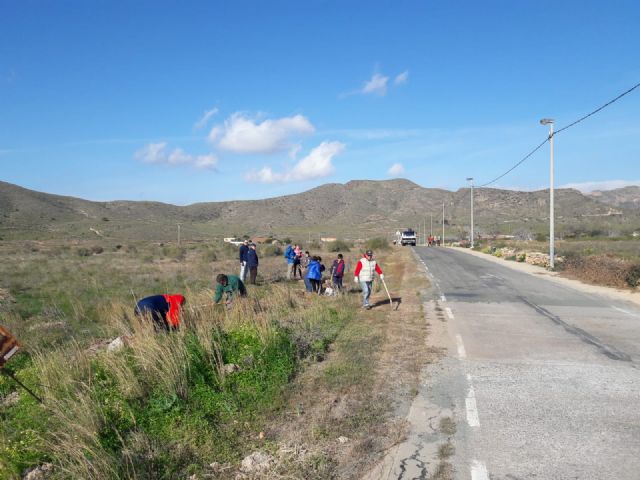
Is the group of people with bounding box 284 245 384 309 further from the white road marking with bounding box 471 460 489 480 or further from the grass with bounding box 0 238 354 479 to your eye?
the white road marking with bounding box 471 460 489 480

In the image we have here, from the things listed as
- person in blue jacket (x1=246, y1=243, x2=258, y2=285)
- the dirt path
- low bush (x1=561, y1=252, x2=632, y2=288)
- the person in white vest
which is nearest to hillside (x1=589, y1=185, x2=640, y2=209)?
low bush (x1=561, y1=252, x2=632, y2=288)

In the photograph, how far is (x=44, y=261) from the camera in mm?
34406

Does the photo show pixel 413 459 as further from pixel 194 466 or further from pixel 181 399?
pixel 181 399

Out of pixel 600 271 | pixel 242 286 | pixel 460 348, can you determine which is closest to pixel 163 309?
pixel 242 286

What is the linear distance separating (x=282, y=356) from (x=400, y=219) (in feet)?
391

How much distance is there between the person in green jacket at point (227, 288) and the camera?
11.1m

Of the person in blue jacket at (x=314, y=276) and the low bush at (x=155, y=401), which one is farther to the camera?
the person in blue jacket at (x=314, y=276)

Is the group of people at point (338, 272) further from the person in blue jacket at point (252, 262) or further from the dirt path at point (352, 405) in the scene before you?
the dirt path at point (352, 405)

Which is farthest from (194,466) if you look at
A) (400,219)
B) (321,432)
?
(400,219)

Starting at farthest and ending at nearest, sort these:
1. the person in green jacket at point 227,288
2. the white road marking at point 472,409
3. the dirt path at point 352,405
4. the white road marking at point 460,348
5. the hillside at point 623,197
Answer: the hillside at point 623,197, the person in green jacket at point 227,288, the white road marking at point 460,348, the white road marking at point 472,409, the dirt path at point 352,405

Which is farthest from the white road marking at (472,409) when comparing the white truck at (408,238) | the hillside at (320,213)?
the hillside at (320,213)

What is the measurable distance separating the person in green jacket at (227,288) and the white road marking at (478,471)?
7.12 meters

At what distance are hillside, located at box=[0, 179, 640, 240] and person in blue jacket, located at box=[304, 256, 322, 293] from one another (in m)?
67.3

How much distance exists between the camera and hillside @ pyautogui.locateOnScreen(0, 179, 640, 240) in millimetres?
88644
